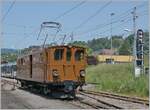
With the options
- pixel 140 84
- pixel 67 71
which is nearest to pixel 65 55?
pixel 67 71

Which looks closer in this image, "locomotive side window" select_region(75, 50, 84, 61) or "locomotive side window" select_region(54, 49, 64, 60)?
"locomotive side window" select_region(54, 49, 64, 60)

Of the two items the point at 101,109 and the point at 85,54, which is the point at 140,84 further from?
the point at 101,109

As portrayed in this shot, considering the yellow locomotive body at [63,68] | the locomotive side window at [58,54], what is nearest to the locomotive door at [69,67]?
the yellow locomotive body at [63,68]

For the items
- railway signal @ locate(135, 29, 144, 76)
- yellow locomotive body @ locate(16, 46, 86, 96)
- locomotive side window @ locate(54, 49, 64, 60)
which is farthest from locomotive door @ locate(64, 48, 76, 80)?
railway signal @ locate(135, 29, 144, 76)

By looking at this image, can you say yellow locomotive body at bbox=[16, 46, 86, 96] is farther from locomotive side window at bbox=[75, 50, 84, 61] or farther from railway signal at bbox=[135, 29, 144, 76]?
railway signal at bbox=[135, 29, 144, 76]

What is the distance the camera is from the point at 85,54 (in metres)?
23.4

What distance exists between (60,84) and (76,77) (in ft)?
3.50

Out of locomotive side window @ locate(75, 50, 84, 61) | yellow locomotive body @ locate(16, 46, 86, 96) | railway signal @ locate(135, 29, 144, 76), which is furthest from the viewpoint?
railway signal @ locate(135, 29, 144, 76)

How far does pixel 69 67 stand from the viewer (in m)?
23.0

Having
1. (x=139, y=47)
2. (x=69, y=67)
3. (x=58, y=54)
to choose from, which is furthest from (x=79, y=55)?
(x=139, y=47)

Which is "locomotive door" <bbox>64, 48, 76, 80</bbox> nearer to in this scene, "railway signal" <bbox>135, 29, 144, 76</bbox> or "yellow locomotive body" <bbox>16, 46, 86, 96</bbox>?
"yellow locomotive body" <bbox>16, 46, 86, 96</bbox>

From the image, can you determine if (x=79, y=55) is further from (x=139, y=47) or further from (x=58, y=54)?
(x=139, y=47)

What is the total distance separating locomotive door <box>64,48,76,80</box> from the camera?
22.8m

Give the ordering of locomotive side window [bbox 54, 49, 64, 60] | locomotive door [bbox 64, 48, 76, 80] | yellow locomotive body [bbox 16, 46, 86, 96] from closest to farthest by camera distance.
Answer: yellow locomotive body [bbox 16, 46, 86, 96]
locomotive door [bbox 64, 48, 76, 80]
locomotive side window [bbox 54, 49, 64, 60]
